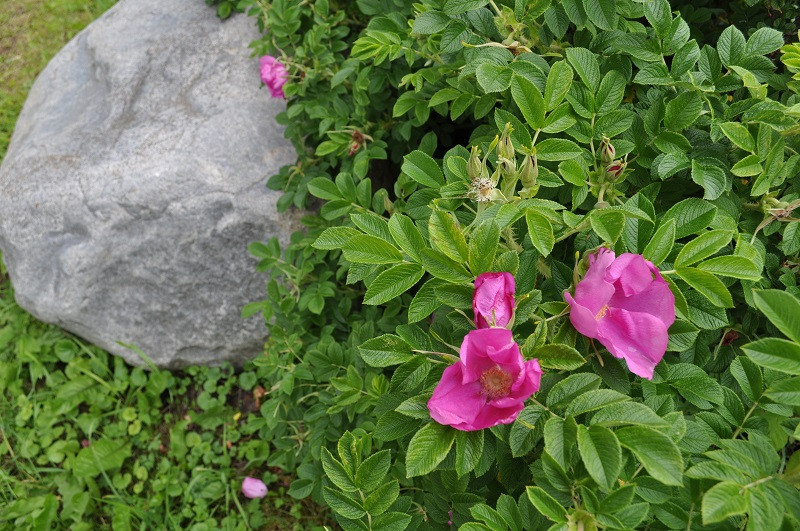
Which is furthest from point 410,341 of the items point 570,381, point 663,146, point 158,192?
point 158,192

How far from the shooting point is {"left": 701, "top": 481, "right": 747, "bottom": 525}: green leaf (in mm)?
746

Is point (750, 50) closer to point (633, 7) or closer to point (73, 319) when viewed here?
point (633, 7)

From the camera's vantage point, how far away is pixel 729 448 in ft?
2.87

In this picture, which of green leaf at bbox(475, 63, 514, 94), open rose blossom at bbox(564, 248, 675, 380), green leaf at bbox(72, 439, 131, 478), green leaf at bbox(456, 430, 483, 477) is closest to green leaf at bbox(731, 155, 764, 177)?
open rose blossom at bbox(564, 248, 675, 380)

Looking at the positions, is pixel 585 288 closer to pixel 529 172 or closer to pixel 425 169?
pixel 529 172

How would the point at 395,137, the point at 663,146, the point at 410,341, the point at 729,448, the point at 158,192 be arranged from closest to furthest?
the point at 729,448 → the point at 410,341 → the point at 663,146 → the point at 395,137 → the point at 158,192

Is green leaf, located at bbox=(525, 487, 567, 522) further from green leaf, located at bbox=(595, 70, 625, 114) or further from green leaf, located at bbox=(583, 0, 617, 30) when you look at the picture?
green leaf, located at bbox=(583, 0, 617, 30)

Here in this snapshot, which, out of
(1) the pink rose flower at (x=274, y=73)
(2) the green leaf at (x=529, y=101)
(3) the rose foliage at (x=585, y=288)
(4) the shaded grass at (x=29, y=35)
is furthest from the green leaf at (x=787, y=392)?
(4) the shaded grass at (x=29, y=35)

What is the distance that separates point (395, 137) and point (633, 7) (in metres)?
0.80

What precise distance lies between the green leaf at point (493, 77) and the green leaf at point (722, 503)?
0.72 meters

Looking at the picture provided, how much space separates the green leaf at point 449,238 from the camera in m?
0.94

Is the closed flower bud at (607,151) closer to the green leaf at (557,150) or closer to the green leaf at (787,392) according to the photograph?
the green leaf at (557,150)

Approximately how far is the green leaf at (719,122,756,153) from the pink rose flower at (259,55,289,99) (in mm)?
1349

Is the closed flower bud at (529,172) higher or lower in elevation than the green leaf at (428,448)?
higher
